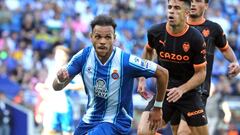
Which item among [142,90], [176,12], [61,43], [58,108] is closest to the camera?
[176,12]

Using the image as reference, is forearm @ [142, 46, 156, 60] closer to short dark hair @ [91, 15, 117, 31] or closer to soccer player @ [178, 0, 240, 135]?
soccer player @ [178, 0, 240, 135]

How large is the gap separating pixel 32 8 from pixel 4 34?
1.67 m

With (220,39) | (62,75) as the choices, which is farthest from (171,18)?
(62,75)

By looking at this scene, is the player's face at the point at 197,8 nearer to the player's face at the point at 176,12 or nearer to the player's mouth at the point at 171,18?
the player's face at the point at 176,12

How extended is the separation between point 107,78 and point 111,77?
0.05 m

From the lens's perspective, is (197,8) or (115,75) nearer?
(115,75)

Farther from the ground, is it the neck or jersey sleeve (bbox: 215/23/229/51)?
the neck

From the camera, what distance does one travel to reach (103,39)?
8.14 m

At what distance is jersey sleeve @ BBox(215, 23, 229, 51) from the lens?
10344mm

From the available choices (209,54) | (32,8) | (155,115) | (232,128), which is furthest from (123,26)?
(155,115)

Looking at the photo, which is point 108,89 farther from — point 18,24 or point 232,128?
point 18,24

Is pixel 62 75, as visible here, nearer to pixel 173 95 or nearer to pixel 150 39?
pixel 173 95

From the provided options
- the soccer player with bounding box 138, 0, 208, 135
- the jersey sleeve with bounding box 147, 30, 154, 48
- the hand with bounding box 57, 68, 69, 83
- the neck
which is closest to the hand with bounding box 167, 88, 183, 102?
the soccer player with bounding box 138, 0, 208, 135

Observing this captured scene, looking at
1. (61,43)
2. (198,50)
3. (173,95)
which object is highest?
(198,50)
